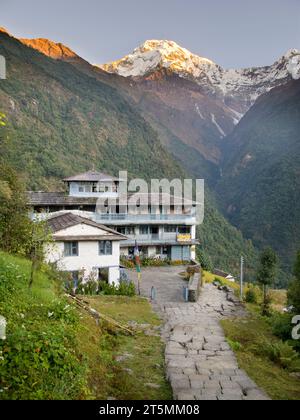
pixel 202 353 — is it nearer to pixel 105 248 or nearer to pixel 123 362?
pixel 123 362

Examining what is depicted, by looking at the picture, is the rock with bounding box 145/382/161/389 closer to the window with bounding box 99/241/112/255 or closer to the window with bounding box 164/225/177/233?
the window with bounding box 99/241/112/255

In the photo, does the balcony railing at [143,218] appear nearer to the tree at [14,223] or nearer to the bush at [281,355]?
the tree at [14,223]

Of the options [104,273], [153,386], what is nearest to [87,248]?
[104,273]

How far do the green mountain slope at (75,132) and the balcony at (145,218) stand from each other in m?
29.1

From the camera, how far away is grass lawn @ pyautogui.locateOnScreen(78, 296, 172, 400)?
770 centimetres

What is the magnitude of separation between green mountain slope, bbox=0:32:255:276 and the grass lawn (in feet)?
173

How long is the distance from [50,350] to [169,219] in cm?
3059

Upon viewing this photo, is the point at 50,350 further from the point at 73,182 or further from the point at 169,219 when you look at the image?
the point at 73,182

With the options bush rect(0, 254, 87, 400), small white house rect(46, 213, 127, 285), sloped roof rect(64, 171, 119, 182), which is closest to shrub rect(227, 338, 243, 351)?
bush rect(0, 254, 87, 400)

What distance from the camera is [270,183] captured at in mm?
127312

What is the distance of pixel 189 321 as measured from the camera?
14594mm

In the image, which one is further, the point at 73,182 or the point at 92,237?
the point at 73,182

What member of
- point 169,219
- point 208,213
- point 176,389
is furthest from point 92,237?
point 208,213

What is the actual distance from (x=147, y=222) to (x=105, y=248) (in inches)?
467
